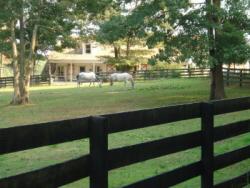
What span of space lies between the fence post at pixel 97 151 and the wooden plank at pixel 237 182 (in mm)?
2199

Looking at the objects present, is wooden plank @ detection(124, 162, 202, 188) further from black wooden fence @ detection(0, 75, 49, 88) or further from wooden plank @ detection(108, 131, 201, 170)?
black wooden fence @ detection(0, 75, 49, 88)

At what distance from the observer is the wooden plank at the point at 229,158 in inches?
245

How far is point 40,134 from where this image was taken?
12.8 feet

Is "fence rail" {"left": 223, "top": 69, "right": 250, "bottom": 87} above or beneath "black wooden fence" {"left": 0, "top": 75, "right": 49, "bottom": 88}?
above

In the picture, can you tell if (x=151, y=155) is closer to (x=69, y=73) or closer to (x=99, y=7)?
(x=99, y=7)

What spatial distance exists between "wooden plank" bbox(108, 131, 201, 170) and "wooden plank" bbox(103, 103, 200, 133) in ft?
0.67

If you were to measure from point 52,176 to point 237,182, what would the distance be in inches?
133

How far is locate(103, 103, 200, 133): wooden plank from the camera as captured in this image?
4707 millimetres

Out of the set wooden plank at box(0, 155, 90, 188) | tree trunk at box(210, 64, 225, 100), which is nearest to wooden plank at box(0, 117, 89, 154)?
wooden plank at box(0, 155, 90, 188)

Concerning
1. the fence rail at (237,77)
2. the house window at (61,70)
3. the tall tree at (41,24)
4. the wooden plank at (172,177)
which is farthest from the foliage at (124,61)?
the wooden plank at (172,177)

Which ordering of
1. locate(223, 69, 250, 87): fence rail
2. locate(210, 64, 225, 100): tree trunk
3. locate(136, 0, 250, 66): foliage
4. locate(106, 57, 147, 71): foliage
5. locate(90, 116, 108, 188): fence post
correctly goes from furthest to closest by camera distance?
locate(106, 57, 147, 71): foliage → locate(223, 69, 250, 87): fence rail → locate(210, 64, 225, 100): tree trunk → locate(136, 0, 250, 66): foliage → locate(90, 116, 108, 188): fence post

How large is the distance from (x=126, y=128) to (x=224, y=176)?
408 centimetres

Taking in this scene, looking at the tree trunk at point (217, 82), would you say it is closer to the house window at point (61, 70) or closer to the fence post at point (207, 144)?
the fence post at point (207, 144)

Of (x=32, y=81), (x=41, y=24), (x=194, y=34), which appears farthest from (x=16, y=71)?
(x=32, y=81)
